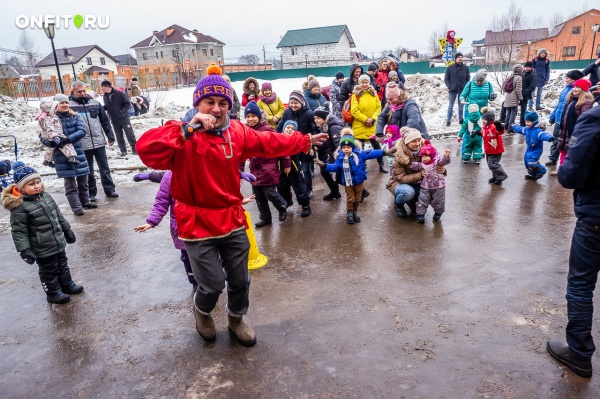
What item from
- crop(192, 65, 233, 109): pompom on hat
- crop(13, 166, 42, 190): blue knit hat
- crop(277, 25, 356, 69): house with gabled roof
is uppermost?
crop(277, 25, 356, 69): house with gabled roof

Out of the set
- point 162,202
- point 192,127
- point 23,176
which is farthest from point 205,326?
point 23,176

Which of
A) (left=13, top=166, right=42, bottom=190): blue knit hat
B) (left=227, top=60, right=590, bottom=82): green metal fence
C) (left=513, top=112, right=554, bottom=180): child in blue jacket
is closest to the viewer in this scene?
(left=13, top=166, right=42, bottom=190): blue knit hat

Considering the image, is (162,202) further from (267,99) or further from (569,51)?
(569,51)

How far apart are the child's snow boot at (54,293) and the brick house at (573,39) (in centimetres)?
5907

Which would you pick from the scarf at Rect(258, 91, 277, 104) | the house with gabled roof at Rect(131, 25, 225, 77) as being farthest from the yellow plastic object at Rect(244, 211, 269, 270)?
the house with gabled roof at Rect(131, 25, 225, 77)

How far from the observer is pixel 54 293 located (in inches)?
171

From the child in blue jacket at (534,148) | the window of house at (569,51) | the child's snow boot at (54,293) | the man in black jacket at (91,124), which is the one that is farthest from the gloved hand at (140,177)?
the window of house at (569,51)

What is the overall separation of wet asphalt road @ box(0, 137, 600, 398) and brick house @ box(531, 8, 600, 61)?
184 ft

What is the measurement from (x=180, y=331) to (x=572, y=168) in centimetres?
336

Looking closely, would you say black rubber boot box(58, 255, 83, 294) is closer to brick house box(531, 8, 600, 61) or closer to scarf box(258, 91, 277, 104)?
scarf box(258, 91, 277, 104)

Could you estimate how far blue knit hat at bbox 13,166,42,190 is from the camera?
4176 mm

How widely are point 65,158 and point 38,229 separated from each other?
10.7 ft

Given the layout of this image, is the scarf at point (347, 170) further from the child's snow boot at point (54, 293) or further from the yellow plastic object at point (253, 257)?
the child's snow boot at point (54, 293)

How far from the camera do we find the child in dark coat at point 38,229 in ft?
13.4
